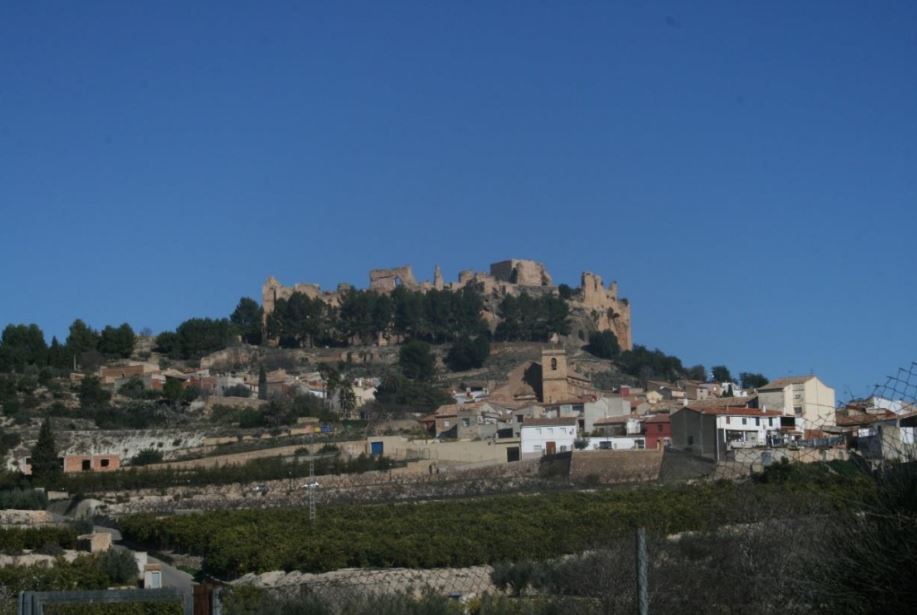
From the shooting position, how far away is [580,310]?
103 meters

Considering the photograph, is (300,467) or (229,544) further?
(300,467)

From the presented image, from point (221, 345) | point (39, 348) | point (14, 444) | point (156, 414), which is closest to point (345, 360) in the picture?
point (221, 345)

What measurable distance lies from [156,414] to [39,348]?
18.3 meters

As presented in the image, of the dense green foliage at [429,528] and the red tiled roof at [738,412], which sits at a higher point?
the red tiled roof at [738,412]

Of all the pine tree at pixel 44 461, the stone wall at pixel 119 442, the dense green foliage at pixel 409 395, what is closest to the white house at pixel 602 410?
the dense green foliage at pixel 409 395

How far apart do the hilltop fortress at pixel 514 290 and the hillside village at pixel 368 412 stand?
0.41 metres

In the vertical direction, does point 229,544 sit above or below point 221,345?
below

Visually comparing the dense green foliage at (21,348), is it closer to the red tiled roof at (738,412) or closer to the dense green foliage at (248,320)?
the dense green foliage at (248,320)

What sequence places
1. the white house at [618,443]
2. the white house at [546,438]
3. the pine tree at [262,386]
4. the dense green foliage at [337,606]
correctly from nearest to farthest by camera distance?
the dense green foliage at [337,606] → the white house at [618,443] → the white house at [546,438] → the pine tree at [262,386]

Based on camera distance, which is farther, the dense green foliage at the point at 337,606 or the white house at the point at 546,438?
the white house at the point at 546,438

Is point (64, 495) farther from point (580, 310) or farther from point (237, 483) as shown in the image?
point (580, 310)

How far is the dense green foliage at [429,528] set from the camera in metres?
22.9

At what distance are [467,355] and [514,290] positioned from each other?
70.5 ft

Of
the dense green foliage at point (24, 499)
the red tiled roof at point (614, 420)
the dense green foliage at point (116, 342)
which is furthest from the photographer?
→ the dense green foliage at point (116, 342)
